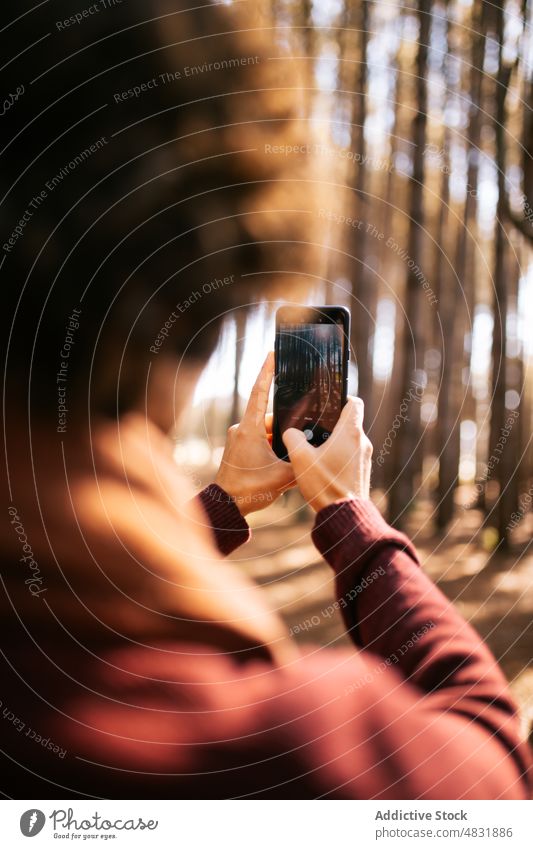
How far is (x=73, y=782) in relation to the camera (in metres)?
0.42

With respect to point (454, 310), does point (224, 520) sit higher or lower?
lower

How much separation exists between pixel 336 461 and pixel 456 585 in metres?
2.82

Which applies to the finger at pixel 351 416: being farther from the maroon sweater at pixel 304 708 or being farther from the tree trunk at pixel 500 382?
the tree trunk at pixel 500 382

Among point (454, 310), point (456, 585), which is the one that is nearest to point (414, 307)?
point (454, 310)

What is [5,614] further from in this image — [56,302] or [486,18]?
[486,18]

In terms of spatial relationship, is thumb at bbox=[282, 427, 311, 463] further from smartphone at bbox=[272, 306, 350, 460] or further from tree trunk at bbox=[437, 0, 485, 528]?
tree trunk at bbox=[437, 0, 485, 528]

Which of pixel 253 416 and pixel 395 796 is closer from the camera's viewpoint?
pixel 395 796

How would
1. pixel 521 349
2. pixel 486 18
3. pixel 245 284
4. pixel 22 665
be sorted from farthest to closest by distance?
pixel 521 349, pixel 486 18, pixel 245 284, pixel 22 665

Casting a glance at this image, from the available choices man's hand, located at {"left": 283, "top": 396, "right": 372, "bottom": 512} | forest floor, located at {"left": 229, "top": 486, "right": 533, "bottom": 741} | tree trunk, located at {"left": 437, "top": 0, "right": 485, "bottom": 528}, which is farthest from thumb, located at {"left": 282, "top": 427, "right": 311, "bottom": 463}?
tree trunk, located at {"left": 437, "top": 0, "right": 485, "bottom": 528}

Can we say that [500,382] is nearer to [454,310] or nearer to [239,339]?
[454,310]

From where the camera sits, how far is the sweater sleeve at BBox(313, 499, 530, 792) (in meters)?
0.37

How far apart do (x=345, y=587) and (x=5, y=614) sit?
236 millimetres

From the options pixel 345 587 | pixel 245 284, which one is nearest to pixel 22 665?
pixel 345 587

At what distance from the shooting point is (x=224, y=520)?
51 cm
